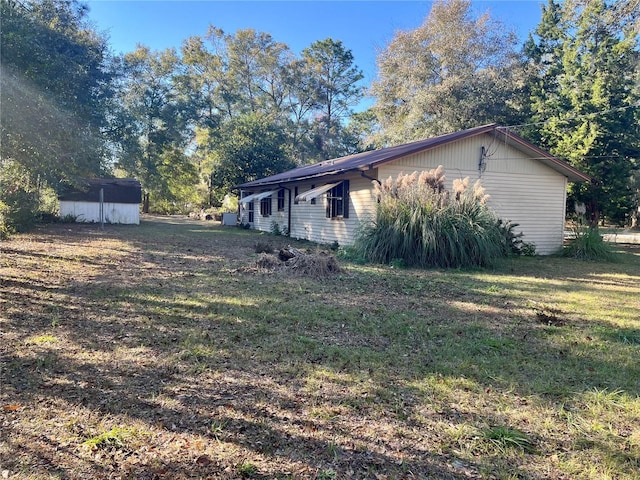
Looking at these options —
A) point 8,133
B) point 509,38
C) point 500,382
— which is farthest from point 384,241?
point 509,38

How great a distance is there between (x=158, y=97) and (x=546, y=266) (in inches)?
1193

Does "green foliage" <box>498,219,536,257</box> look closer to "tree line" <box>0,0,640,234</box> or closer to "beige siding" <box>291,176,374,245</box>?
"beige siding" <box>291,176,374,245</box>

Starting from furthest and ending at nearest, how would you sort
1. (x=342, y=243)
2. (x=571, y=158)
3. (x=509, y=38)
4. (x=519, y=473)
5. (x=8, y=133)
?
(x=509, y=38) → (x=571, y=158) → (x=342, y=243) → (x=8, y=133) → (x=519, y=473)

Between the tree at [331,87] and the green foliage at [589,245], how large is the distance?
25.0 m

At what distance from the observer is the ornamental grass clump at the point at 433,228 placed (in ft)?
28.0

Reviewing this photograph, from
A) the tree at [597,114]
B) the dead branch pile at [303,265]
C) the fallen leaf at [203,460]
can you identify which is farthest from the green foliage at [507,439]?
the tree at [597,114]

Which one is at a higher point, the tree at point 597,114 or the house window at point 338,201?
the tree at point 597,114

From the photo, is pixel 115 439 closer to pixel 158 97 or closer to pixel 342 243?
pixel 342 243

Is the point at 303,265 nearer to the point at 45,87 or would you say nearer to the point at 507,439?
the point at 507,439

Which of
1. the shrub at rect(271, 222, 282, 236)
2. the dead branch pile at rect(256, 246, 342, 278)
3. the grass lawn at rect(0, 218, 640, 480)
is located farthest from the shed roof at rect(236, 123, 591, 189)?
the grass lawn at rect(0, 218, 640, 480)

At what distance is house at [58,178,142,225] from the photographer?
2005cm

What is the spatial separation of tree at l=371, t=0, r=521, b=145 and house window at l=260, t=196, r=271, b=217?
9.35m

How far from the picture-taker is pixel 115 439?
89.4 inches

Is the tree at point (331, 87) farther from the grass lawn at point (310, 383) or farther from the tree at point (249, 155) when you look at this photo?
the grass lawn at point (310, 383)
